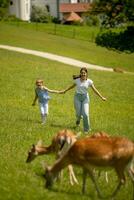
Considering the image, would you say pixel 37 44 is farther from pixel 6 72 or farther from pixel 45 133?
pixel 45 133

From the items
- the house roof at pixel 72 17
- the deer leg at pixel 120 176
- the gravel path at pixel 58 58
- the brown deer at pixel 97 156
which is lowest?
the house roof at pixel 72 17

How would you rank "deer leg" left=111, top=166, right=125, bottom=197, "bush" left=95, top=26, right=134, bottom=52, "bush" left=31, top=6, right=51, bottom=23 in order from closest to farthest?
"deer leg" left=111, top=166, right=125, bottom=197 → "bush" left=95, top=26, right=134, bottom=52 → "bush" left=31, top=6, right=51, bottom=23

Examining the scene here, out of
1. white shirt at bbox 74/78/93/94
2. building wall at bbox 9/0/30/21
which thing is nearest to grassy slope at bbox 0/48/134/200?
white shirt at bbox 74/78/93/94

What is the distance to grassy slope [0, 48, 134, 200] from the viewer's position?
12.2 metres

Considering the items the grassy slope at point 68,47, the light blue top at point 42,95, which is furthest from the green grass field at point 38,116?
the light blue top at point 42,95

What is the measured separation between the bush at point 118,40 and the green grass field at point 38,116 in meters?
9.89

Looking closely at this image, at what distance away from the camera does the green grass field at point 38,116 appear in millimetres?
12281

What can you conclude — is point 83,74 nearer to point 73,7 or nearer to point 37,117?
point 37,117

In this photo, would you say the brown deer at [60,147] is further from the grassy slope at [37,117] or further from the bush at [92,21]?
the bush at [92,21]

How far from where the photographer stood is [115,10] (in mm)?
67438

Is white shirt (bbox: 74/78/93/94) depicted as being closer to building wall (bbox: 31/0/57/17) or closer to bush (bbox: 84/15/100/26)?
bush (bbox: 84/15/100/26)

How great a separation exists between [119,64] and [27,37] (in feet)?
41.9

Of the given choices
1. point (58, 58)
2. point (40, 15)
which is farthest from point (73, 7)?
point (58, 58)

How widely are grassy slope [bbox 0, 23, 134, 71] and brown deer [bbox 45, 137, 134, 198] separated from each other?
124 feet
